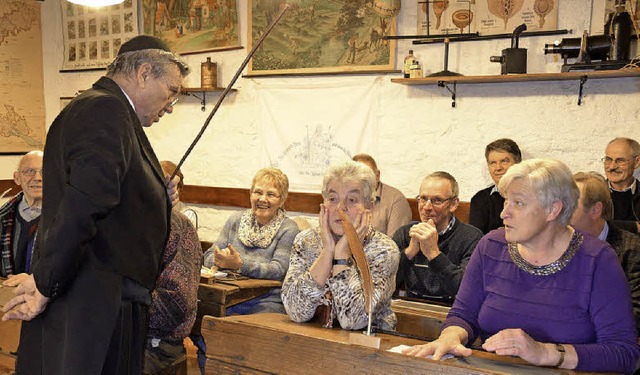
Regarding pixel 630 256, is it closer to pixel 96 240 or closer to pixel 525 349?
pixel 525 349

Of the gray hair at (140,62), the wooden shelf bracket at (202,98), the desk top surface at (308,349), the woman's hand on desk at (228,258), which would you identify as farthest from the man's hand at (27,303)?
the wooden shelf bracket at (202,98)

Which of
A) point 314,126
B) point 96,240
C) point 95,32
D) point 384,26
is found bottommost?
point 96,240

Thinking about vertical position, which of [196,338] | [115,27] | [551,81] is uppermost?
[115,27]

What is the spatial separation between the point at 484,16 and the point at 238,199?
2730 millimetres

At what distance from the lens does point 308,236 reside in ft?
8.03

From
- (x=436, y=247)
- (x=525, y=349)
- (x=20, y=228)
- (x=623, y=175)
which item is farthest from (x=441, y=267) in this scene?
(x=20, y=228)

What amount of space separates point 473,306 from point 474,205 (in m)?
2.18

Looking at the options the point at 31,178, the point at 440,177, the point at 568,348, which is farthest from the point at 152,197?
the point at 440,177

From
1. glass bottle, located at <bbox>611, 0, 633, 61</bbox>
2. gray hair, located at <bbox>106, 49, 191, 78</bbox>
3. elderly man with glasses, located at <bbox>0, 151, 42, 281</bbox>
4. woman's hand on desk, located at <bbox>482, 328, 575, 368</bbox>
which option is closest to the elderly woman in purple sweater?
woman's hand on desk, located at <bbox>482, 328, 575, 368</bbox>

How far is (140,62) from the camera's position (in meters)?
2.12

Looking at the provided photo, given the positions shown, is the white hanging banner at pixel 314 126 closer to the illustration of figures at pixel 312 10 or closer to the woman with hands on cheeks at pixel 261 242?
the illustration of figures at pixel 312 10

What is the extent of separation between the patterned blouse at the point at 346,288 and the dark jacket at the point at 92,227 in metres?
0.52

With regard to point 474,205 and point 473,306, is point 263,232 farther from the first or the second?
point 473,306

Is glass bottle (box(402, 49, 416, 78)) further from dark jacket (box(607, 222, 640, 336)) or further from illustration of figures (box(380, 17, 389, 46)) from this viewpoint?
dark jacket (box(607, 222, 640, 336))
